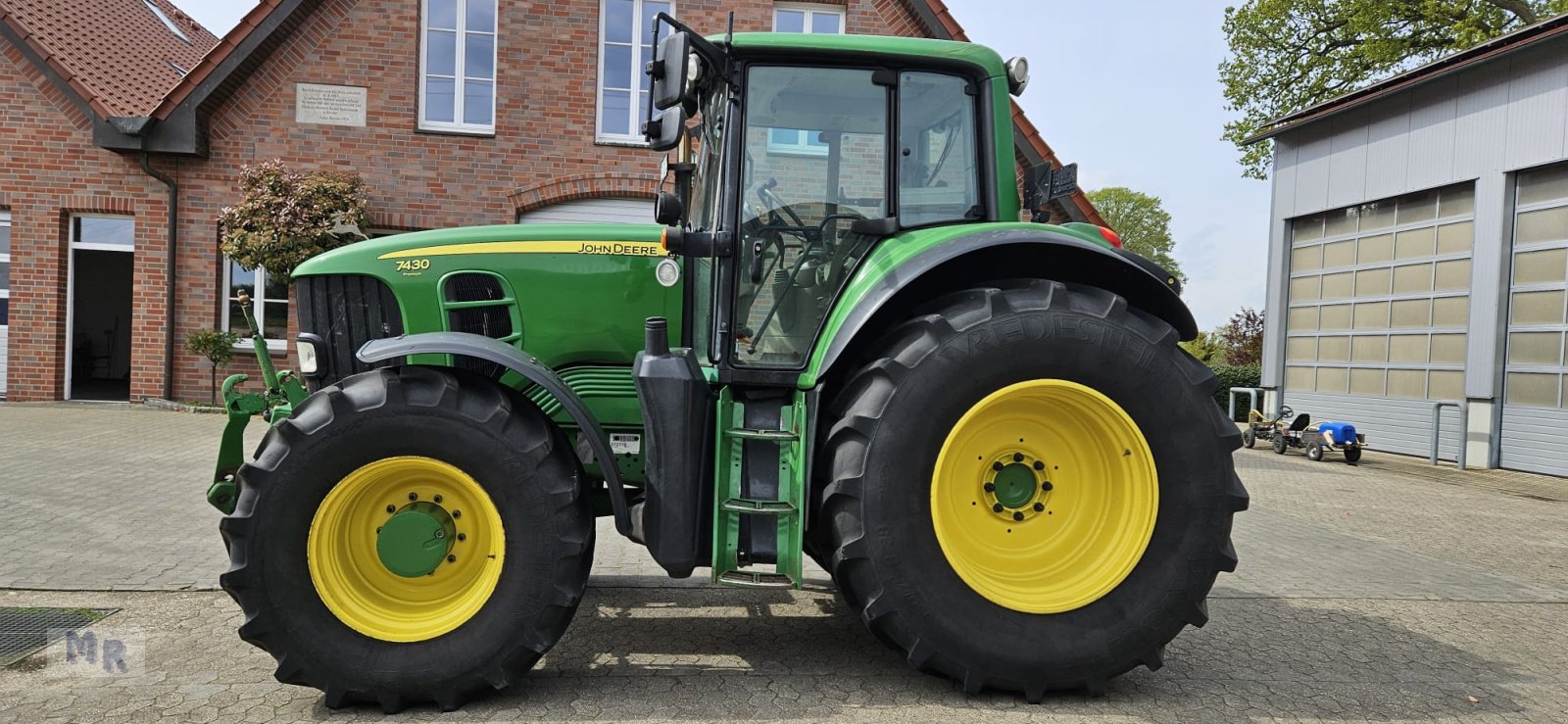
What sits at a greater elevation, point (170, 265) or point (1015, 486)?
point (170, 265)

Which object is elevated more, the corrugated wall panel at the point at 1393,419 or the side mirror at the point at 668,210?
the side mirror at the point at 668,210

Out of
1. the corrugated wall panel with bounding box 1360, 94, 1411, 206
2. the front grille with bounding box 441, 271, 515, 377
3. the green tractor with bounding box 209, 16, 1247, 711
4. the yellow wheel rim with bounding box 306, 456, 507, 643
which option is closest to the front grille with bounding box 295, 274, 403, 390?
the front grille with bounding box 441, 271, 515, 377

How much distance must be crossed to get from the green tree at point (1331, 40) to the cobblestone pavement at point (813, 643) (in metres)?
Result: 16.5

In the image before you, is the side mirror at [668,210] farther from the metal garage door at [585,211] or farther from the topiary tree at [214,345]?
the topiary tree at [214,345]

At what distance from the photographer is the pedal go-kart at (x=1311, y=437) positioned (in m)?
11.8

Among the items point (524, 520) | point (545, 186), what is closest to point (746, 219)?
point (524, 520)

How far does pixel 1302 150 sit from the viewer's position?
1437 centimetres

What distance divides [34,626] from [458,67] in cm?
993

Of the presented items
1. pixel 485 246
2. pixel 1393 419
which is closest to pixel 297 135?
pixel 485 246

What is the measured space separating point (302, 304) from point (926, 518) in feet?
8.41

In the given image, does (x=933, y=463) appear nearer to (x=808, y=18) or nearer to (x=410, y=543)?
(x=410, y=543)

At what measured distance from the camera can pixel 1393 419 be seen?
12719 millimetres

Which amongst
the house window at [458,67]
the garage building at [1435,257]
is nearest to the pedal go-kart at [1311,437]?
the garage building at [1435,257]

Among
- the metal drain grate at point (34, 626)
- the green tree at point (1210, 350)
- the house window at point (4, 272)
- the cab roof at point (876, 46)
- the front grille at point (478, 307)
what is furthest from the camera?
the green tree at point (1210, 350)
